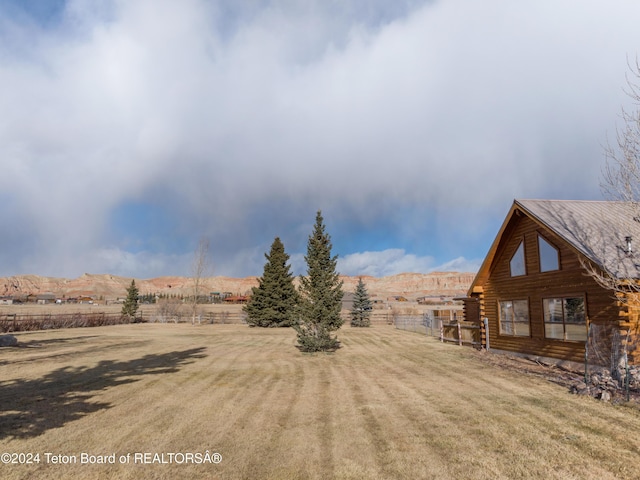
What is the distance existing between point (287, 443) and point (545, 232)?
1562cm

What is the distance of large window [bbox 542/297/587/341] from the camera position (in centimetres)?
1527

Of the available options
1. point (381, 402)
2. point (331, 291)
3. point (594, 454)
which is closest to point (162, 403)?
point (381, 402)

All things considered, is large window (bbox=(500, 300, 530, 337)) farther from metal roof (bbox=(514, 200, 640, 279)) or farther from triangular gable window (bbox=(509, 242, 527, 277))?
metal roof (bbox=(514, 200, 640, 279))

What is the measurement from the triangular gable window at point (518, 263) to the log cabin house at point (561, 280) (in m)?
0.05

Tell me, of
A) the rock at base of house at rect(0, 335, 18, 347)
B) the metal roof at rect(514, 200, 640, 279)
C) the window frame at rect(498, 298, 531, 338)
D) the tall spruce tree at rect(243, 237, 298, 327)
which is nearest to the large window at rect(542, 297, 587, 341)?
the window frame at rect(498, 298, 531, 338)

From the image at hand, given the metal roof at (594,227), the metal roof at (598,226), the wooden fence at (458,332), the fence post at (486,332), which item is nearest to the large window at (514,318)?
the fence post at (486,332)

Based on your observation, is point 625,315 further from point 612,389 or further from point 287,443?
point 287,443

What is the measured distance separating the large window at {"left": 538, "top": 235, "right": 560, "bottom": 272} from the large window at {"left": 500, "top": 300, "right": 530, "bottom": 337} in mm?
2242

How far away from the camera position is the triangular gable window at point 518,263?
19.1 m

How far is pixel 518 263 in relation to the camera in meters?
19.5

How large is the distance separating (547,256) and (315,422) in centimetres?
1422

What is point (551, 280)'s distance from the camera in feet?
55.6

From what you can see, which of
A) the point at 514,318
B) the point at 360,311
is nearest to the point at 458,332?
the point at 514,318

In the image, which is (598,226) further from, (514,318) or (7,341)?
(7,341)
